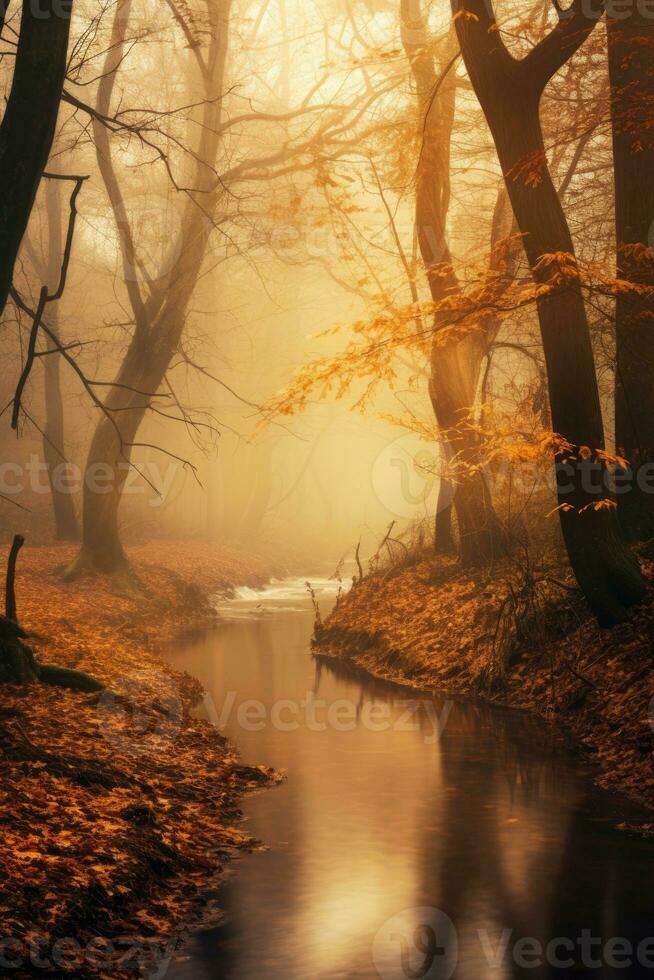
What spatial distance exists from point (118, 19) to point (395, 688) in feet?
44.2

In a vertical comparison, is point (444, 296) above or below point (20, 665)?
above

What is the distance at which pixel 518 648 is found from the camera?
1467 cm

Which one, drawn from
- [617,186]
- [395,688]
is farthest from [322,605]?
[617,186]

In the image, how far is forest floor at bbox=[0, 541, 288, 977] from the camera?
6314mm

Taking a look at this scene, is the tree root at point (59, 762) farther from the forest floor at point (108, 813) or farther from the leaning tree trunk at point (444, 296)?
the leaning tree trunk at point (444, 296)

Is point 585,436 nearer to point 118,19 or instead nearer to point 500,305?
point 500,305

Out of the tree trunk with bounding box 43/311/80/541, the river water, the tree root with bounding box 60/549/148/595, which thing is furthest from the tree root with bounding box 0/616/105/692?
the tree trunk with bounding box 43/311/80/541

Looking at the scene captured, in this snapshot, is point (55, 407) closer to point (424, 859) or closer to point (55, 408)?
point (55, 408)

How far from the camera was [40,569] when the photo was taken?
23469 millimetres

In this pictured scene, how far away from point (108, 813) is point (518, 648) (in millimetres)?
7730

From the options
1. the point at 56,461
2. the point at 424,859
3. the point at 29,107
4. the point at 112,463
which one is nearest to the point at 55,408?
the point at 56,461

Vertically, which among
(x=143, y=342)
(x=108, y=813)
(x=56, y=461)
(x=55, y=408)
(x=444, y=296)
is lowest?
(x=108, y=813)

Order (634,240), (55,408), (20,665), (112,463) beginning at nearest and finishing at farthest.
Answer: (20,665) → (634,240) → (112,463) → (55,408)

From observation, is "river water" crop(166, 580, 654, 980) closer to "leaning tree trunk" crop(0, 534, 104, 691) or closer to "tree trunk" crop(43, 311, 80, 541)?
"leaning tree trunk" crop(0, 534, 104, 691)
